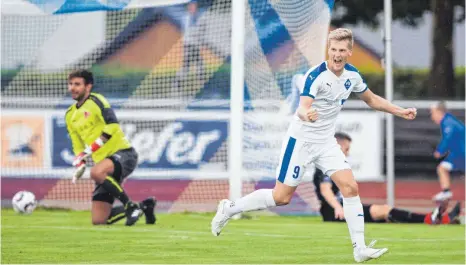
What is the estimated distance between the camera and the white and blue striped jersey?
33.4 ft

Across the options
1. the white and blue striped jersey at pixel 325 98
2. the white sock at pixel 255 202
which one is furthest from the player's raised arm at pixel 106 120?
the white and blue striped jersey at pixel 325 98

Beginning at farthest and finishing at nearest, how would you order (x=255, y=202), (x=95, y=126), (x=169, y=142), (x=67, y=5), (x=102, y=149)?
(x=169, y=142) → (x=67, y=5) → (x=102, y=149) → (x=95, y=126) → (x=255, y=202)

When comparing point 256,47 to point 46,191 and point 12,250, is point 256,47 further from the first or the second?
point 12,250

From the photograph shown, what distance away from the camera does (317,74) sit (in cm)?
1015

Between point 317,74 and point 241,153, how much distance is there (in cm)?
551

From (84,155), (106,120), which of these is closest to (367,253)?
(84,155)

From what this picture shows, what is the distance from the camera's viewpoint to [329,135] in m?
10.4

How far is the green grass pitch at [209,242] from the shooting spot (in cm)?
1068

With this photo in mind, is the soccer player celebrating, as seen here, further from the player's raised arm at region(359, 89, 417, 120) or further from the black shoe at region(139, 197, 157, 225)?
the black shoe at region(139, 197, 157, 225)

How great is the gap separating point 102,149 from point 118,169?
0.33 metres

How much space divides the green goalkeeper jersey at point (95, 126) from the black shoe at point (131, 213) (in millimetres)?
705

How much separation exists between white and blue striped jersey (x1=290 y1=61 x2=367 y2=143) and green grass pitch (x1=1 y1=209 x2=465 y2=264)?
3.64 feet

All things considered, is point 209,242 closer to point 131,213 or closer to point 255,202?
point 255,202

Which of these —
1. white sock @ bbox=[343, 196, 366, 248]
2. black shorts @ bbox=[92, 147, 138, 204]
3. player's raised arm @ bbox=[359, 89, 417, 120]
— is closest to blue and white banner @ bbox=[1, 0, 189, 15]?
black shorts @ bbox=[92, 147, 138, 204]
